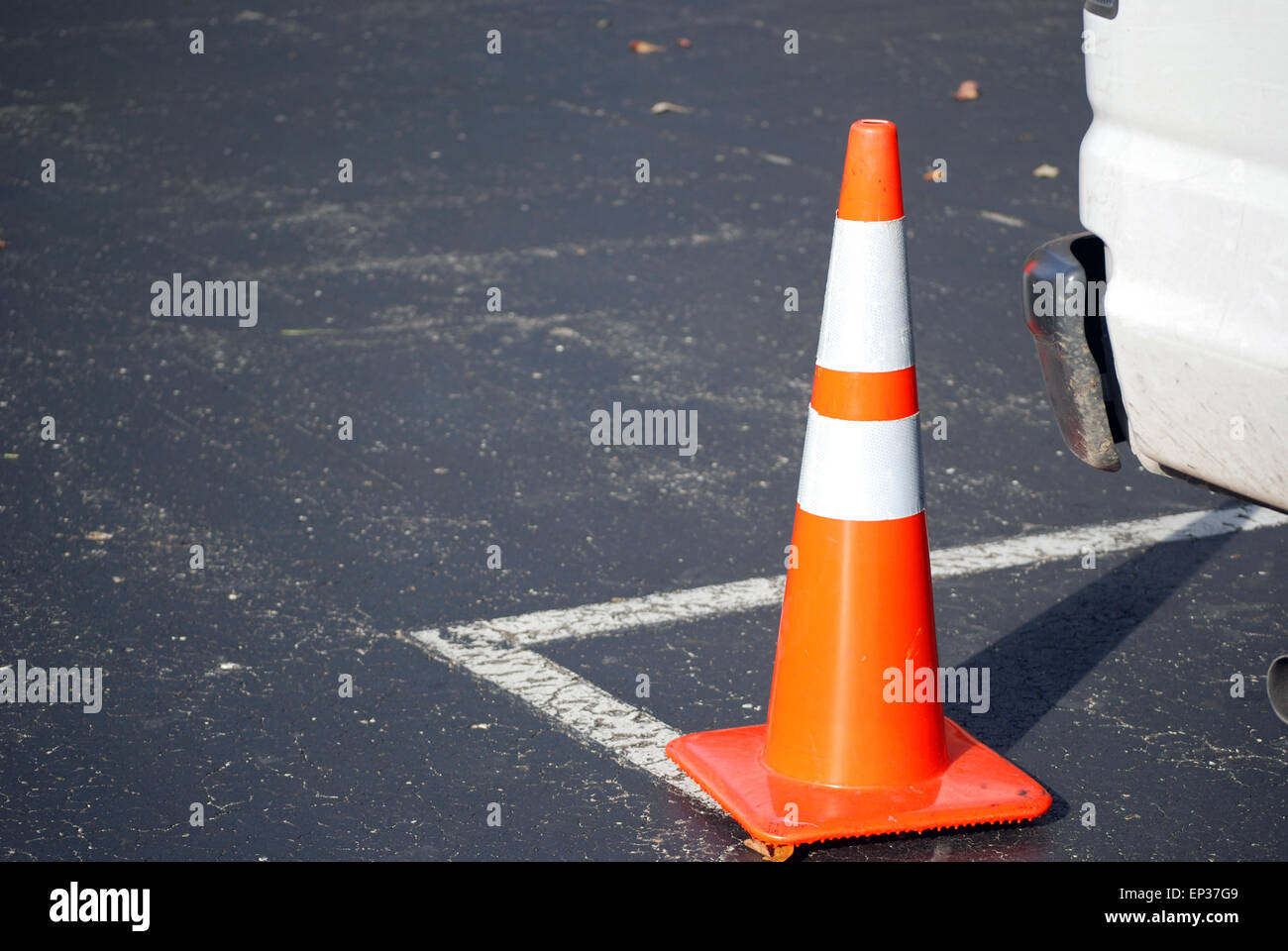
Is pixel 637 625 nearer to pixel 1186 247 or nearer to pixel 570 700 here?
pixel 570 700

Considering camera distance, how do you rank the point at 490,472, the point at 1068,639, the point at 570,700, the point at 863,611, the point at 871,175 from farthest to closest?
1. the point at 490,472
2. the point at 1068,639
3. the point at 570,700
4. the point at 863,611
5. the point at 871,175

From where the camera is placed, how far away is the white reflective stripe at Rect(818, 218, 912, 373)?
3.34 m

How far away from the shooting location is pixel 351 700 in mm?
3979

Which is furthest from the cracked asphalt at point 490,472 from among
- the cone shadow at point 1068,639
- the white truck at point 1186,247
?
the white truck at point 1186,247

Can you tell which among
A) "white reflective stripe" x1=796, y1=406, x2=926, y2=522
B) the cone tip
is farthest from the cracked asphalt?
the cone tip

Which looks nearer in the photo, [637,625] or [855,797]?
[855,797]

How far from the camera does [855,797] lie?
3426mm

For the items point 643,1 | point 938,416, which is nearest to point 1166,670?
point 938,416

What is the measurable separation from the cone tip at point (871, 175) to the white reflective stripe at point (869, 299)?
2 centimetres

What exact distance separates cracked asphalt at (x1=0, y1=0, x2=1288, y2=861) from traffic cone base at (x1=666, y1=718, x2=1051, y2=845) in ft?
0.23

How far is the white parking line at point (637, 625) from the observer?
12.6 feet

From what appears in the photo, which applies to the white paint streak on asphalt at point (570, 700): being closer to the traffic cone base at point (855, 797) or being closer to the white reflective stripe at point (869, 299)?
the traffic cone base at point (855, 797)

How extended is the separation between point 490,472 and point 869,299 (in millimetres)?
2290

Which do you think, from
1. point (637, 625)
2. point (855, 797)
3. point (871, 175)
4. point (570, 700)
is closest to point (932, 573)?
point (637, 625)
